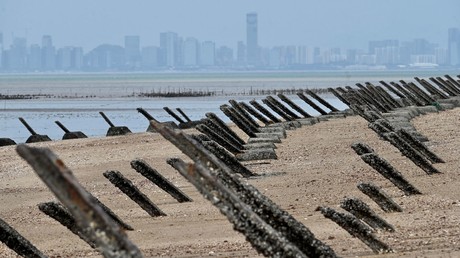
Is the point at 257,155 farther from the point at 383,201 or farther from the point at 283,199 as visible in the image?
the point at 383,201

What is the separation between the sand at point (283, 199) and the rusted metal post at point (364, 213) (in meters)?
0.14

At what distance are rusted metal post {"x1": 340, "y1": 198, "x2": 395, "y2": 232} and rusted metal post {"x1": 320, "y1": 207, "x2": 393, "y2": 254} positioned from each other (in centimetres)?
75

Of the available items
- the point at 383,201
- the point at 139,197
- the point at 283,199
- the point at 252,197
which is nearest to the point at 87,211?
the point at 252,197

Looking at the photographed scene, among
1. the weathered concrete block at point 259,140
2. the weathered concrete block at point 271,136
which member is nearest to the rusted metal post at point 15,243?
the weathered concrete block at point 259,140

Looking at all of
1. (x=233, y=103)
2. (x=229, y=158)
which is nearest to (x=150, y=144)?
(x=233, y=103)

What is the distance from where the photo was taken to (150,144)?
85.2 ft

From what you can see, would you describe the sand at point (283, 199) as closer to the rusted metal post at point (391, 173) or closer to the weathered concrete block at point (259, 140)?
the rusted metal post at point (391, 173)

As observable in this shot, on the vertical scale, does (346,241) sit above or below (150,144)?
above

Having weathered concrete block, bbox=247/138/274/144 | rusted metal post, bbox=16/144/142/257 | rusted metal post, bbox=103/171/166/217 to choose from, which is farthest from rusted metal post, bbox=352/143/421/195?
weathered concrete block, bbox=247/138/274/144

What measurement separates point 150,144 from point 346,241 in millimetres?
16514

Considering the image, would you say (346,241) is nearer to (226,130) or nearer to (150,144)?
(226,130)

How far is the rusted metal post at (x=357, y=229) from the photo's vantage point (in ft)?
28.2

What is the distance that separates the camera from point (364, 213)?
966 cm

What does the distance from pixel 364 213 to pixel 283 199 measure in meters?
3.87
